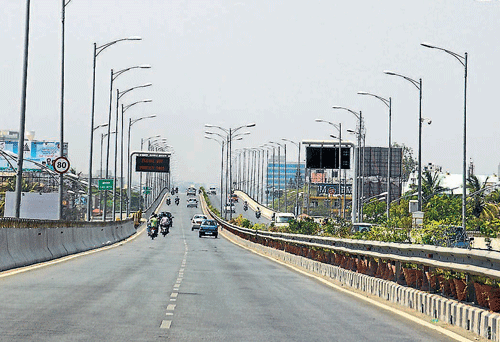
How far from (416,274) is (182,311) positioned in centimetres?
463

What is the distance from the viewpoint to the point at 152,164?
101938 mm

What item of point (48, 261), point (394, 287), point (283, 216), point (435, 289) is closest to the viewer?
point (435, 289)

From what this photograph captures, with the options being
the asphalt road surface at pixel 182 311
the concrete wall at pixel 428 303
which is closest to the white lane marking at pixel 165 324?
the asphalt road surface at pixel 182 311

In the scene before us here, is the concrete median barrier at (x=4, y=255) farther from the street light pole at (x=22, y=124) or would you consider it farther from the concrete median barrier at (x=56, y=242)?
the street light pole at (x=22, y=124)

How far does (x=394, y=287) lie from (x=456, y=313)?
411 centimetres

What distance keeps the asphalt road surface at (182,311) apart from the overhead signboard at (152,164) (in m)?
78.6

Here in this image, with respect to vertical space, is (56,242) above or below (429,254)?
below

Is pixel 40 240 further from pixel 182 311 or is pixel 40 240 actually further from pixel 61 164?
pixel 182 311

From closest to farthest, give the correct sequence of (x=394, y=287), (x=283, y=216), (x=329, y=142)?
1. (x=394, y=287)
2. (x=329, y=142)
3. (x=283, y=216)

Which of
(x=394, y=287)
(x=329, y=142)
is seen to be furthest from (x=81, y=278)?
(x=329, y=142)

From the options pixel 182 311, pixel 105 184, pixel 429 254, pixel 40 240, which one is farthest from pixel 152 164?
pixel 182 311

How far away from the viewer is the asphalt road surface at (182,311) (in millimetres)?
11445

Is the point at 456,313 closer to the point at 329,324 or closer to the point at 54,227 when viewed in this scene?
the point at 329,324

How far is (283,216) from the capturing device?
10106 cm
